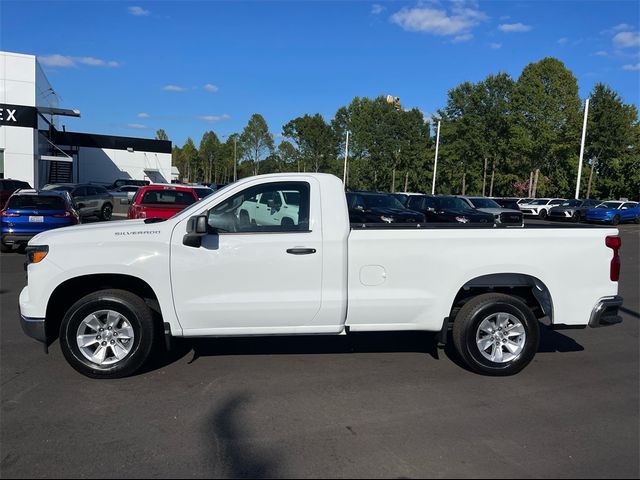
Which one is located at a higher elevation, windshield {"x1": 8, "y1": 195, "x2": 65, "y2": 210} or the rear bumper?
windshield {"x1": 8, "y1": 195, "x2": 65, "y2": 210}

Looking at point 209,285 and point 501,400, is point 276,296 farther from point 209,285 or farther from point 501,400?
point 501,400

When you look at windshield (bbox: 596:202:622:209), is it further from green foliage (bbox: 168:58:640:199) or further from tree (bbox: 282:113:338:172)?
tree (bbox: 282:113:338:172)

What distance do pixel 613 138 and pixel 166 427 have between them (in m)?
44.5

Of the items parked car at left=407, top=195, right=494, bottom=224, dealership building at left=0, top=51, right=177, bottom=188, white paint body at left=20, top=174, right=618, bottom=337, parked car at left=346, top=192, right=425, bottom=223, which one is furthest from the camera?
dealership building at left=0, top=51, right=177, bottom=188

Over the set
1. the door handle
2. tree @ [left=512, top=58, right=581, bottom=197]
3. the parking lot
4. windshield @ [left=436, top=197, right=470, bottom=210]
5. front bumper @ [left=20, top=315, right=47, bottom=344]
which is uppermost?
tree @ [left=512, top=58, right=581, bottom=197]

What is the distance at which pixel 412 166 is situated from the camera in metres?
56.7

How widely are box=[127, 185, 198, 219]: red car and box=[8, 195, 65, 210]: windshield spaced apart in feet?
6.01

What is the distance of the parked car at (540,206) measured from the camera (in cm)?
3719

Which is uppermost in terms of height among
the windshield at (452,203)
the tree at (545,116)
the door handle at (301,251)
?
the tree at (545,116)

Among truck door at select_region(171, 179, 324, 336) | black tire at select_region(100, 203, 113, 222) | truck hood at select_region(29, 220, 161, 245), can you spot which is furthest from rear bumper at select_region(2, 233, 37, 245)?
black tire at select_region(100, 203, 113, 222)

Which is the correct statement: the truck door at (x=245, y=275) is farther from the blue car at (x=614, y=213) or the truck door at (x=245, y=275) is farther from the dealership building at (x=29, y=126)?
the blue car at (x=614, y=213)

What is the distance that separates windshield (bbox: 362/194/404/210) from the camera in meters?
22.2

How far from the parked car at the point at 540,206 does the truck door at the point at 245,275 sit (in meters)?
35.1

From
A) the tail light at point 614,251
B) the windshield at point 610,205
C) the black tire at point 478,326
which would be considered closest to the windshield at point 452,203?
the windshield at point 610,205
